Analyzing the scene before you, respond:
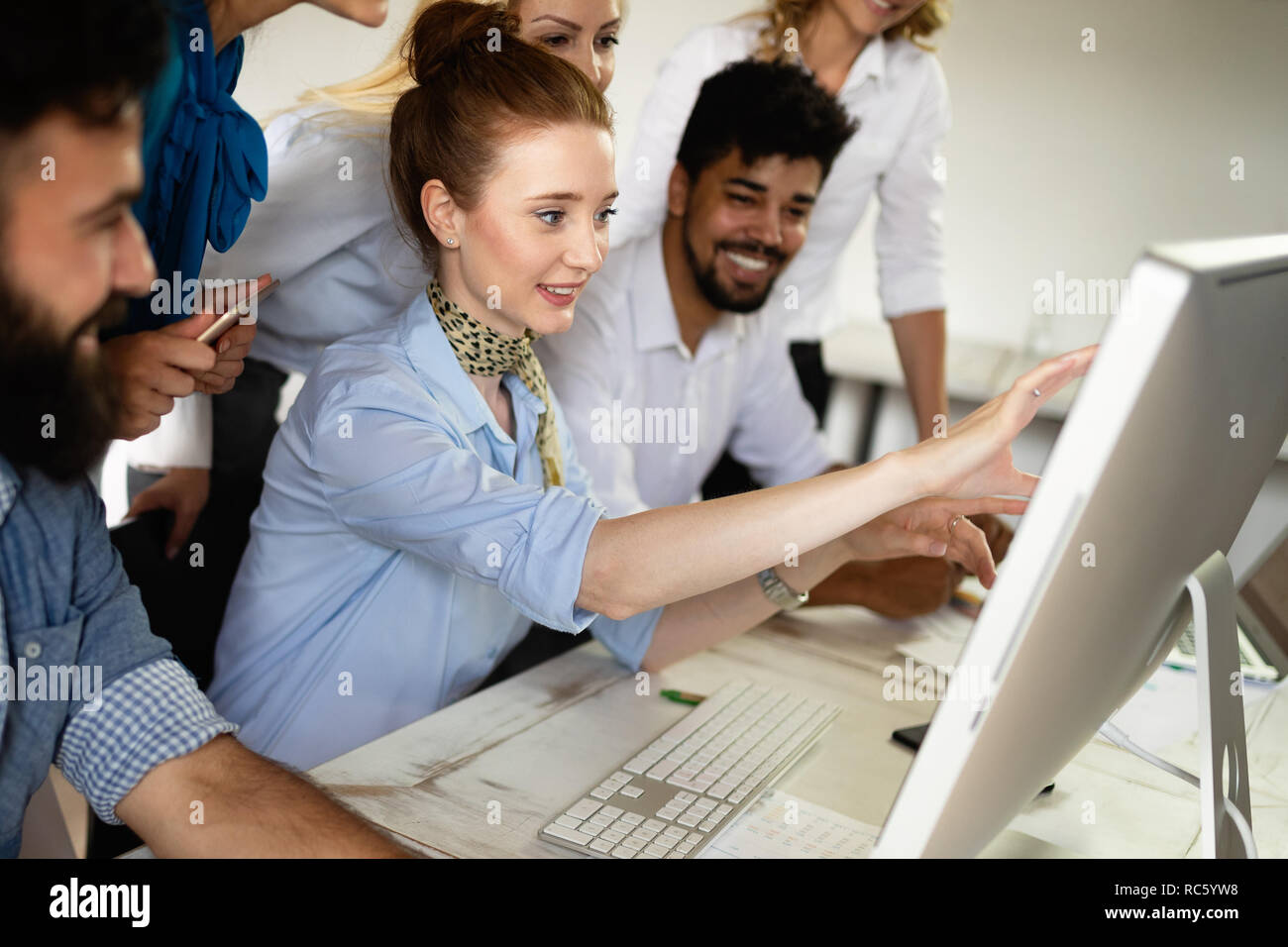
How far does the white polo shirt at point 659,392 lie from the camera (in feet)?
5.51

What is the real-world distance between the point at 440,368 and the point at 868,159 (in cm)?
118

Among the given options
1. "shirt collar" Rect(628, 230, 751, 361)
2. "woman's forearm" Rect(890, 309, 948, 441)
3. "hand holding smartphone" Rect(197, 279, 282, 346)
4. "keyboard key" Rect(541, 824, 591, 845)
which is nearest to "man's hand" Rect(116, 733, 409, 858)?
"keyboard key" Rect(541, 824, 591, 845)

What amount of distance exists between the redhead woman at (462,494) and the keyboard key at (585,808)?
Answer: 154mm

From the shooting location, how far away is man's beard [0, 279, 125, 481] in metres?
0.68

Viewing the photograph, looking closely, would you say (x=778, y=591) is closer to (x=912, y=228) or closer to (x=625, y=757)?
(x=625, y=757)

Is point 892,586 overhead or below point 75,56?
below

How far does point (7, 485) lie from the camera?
0.81 meters

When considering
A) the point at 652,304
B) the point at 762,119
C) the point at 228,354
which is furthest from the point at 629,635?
the point at 762,119

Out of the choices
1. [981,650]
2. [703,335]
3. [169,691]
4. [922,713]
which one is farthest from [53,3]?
[703,335]

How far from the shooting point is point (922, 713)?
124 cm

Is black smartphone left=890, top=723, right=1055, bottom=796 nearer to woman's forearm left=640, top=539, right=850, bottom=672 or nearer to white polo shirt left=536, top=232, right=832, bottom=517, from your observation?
woman's forearm left=640, top=539, right=850, bottom=672

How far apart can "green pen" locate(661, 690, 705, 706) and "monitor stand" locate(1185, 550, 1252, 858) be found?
21.0 inches

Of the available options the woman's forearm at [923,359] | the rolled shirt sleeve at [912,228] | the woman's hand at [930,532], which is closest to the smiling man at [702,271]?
the rolled shirt sleeve at [912,228]

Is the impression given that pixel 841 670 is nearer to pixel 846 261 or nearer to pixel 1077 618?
pixel 1077 618
